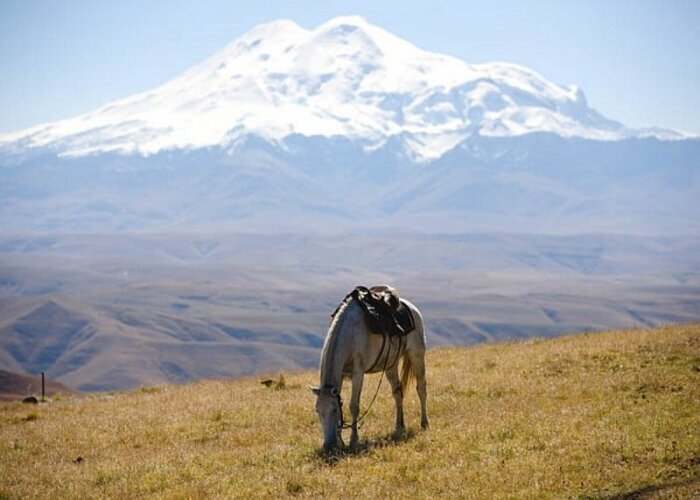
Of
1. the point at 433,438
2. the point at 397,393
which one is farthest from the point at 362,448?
the point at 397,393

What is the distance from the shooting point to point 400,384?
20641mm

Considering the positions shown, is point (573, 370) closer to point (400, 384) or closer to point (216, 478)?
point (400, 384)

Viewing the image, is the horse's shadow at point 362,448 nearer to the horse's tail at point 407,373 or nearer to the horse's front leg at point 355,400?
the horse's front leg at point 355,400

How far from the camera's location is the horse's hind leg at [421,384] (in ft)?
66.8

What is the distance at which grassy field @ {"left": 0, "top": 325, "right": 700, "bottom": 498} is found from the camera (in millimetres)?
14930

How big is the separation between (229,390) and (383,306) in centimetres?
1066

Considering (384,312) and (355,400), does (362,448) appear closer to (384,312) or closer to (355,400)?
(355,400)

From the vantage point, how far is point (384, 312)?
1989cm

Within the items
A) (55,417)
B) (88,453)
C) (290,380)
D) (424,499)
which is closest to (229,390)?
(290,380)

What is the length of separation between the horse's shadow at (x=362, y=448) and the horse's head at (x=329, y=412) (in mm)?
209

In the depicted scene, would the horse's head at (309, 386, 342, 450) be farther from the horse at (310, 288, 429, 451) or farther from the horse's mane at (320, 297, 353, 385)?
the horse's mane at (320, 297, 353, 385)

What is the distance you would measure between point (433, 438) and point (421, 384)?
7.88 ft

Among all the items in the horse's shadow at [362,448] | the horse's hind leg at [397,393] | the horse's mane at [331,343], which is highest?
the horse's mane at [331,343]

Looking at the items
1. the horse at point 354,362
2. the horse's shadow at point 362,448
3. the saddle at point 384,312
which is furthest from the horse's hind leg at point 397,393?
the saddle at point 384,312
